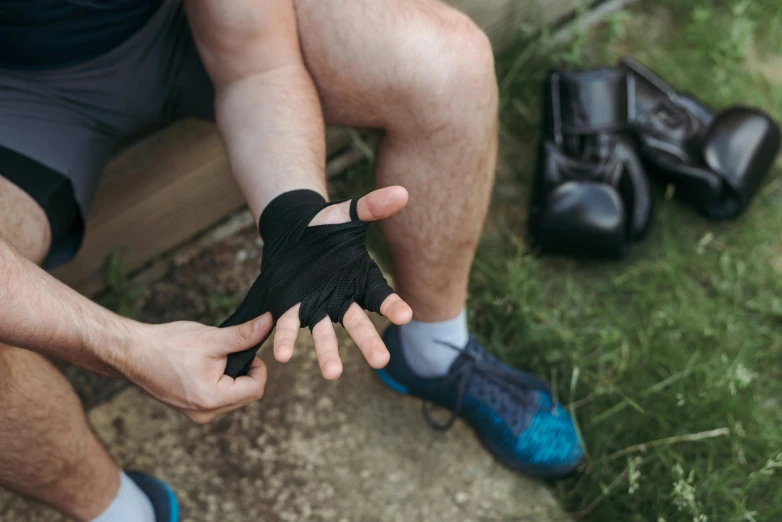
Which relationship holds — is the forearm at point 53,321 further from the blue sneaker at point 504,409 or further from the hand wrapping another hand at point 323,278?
the blue sneaker at point 504,409

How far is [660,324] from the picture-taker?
2068mm

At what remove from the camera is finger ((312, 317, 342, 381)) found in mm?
1052

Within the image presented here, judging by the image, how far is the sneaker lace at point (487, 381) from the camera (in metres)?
1.77

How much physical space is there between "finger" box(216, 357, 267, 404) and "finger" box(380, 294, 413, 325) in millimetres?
278

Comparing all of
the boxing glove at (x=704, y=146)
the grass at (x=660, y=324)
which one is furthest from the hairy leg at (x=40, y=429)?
the boxing glove at (x=704, y=146)

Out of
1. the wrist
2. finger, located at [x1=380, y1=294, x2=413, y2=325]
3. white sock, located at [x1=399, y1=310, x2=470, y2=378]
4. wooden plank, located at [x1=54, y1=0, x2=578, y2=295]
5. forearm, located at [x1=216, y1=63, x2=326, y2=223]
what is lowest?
white sock, located at [x1=399, y1=310, x2=470, y2=378]

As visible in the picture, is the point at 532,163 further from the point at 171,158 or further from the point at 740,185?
the point at 171,158

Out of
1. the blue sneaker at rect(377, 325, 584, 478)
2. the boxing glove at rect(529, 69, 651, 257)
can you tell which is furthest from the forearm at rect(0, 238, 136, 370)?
the boxing glove at rect(529, 69, 651, 257)

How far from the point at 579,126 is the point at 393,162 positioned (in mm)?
931

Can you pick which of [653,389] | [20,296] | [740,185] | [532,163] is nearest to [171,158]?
[20,296]

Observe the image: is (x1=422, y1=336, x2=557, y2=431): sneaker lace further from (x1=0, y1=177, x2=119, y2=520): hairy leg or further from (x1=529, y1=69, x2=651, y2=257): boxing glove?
(x1=0, y1=177, x2=119, y2=520): hairy leg

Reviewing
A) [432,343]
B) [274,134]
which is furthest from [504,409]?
[274,134]

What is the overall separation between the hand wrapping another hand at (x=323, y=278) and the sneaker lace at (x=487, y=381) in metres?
0.58

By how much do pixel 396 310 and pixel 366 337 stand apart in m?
0.06
